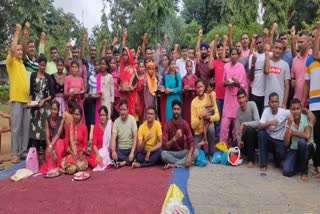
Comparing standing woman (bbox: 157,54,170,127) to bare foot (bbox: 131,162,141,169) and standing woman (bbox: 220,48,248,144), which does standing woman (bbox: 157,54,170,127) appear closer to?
standing woman (bbox: 220,48,248,144)

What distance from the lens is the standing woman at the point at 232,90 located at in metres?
6.32

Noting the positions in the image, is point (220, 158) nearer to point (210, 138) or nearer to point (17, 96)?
point (210, 138)

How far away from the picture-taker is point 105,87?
21.9 ft

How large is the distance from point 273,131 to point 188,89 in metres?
1.82

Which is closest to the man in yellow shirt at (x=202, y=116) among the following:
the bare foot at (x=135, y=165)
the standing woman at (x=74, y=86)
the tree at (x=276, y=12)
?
the bare foot at (x=135, y=165)

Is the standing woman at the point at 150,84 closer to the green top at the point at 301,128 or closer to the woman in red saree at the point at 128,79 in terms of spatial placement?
the woman in red saree at the point at 128,79

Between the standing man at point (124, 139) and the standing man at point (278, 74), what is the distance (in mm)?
2385

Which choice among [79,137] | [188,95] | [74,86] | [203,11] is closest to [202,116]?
[188,95]

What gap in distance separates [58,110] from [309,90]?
4.10m

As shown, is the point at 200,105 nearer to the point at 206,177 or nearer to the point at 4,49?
the point at 206,177

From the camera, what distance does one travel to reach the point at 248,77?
6.50 meters

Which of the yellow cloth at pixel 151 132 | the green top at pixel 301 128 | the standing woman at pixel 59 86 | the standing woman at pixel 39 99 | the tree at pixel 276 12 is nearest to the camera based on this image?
the green top at pixel 301 128

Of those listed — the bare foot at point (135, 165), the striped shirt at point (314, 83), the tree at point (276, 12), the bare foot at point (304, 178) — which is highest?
the tree at point (276, 12)

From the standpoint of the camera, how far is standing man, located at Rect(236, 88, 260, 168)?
5641mm
